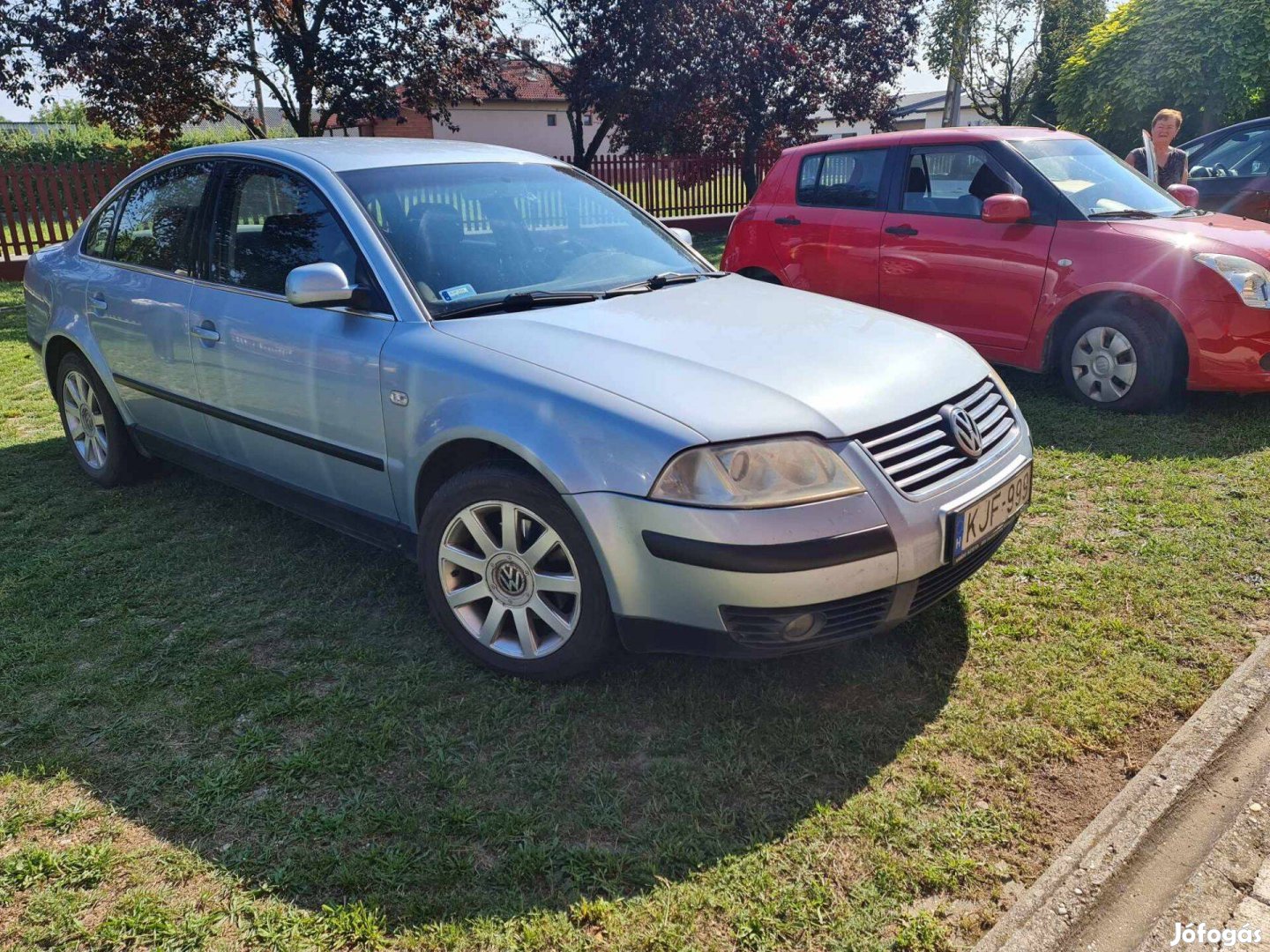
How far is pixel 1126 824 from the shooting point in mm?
2480

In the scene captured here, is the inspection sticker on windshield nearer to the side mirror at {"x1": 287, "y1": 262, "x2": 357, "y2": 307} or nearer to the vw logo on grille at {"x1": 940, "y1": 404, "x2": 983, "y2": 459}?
the side mirror at {"x1": 287, "y1": 262, "x2": 357, "y2": 307}

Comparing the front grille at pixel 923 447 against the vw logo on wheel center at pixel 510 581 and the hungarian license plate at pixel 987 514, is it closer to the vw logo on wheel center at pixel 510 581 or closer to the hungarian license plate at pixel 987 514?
the hungarian license plate at pixel 987 514

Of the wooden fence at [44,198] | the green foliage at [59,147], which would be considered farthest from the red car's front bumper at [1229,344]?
the green foliage at [59,147]

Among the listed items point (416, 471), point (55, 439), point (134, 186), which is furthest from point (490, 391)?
point (55, 439)

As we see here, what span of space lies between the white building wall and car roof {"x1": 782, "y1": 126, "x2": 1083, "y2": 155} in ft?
111

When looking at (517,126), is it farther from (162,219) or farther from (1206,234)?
(162,219)

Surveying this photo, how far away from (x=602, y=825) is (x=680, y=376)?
1.26 m

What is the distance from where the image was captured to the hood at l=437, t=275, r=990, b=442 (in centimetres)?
280

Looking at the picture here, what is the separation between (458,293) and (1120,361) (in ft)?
13.6

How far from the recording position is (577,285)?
368cm

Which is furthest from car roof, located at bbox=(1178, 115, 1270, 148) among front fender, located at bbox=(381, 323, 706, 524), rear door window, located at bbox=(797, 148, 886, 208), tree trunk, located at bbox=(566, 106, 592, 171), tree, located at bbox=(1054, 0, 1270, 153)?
tree trunk, located at bbox=(566, 106, 592, 171)

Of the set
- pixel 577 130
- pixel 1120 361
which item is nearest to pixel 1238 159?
pixel 1120 361

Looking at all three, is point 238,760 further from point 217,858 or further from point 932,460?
point 932,460

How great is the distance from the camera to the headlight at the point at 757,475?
269 centimetres
